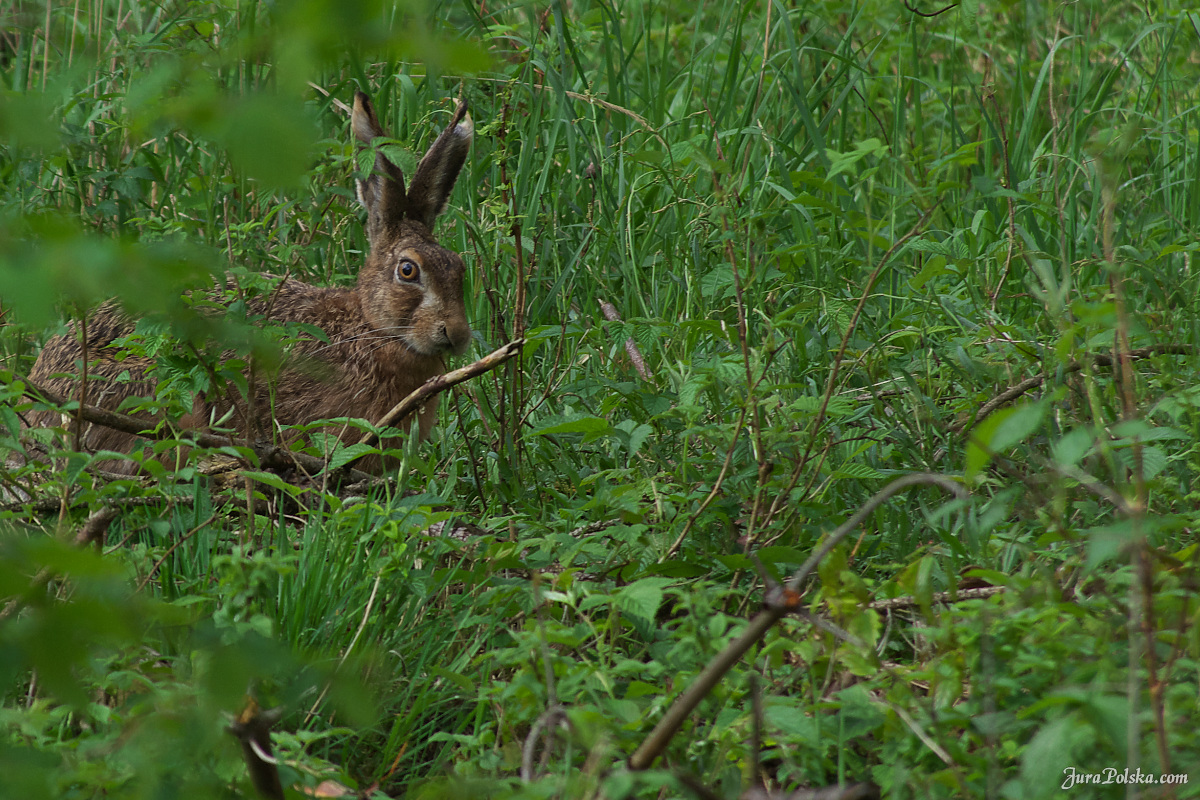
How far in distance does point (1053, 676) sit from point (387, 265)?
130 inches

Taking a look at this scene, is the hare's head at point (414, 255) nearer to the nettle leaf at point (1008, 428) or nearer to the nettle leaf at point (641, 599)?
the nettle leaf at point (641, 599)

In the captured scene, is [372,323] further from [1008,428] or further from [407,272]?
[1008,428]

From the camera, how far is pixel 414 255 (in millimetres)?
4520

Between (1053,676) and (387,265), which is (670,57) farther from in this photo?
(1053,676)

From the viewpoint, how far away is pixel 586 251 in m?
4.68

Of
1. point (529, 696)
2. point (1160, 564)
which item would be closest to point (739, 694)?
point (529, 696)

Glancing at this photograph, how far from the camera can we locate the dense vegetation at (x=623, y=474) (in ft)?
4.87

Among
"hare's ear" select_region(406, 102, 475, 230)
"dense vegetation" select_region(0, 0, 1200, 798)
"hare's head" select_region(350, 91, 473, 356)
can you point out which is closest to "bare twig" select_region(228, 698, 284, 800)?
"dense vegetation" select_region(0, 0, 1200, 798)

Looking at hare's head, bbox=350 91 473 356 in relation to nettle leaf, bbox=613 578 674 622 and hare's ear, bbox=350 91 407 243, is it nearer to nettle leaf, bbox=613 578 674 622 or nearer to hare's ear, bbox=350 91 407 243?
hare's ear, bbox=350 91 407 243

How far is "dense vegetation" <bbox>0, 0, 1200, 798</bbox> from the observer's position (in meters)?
1.48

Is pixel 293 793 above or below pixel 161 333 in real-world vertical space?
below

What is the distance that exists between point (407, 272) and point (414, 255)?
0.08 m

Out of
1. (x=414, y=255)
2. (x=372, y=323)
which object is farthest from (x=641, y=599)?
(x=372, y=323)

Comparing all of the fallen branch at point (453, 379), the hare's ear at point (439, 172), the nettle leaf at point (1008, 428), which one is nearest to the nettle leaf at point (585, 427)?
the fallen branch at point (453, 379)
